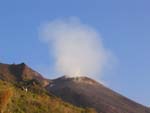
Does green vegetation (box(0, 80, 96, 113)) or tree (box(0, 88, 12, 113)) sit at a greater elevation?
green vegetation (box(0, 80, 96, 113))

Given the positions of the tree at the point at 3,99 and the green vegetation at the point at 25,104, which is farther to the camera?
the green vegetation at the point at 25,104

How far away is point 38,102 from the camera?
166 feet

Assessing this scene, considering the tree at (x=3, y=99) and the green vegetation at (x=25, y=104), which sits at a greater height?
the green vegetation at (x=25, y=104)

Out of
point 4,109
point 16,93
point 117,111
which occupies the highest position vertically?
point 117,111

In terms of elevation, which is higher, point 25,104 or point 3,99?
point 25,104

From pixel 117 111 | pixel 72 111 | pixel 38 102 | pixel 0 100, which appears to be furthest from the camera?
pixel 117 111

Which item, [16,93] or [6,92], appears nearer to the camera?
[6,92]

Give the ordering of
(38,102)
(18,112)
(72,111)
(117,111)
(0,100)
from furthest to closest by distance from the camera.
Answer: (117,111), (72,111), (38,102), (18,112), (0,100)

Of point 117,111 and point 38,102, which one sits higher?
point 117,111

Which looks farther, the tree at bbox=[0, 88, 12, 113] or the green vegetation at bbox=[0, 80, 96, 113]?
the green vegetation at bbox=[0, 80, 96, 113]

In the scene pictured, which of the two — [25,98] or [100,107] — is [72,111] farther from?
[100,107]

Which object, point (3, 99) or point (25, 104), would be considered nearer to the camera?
point (3, 99)

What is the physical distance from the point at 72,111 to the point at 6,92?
14.6 meters

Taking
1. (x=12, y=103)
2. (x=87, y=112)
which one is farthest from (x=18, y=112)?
(x=87, y=112)
